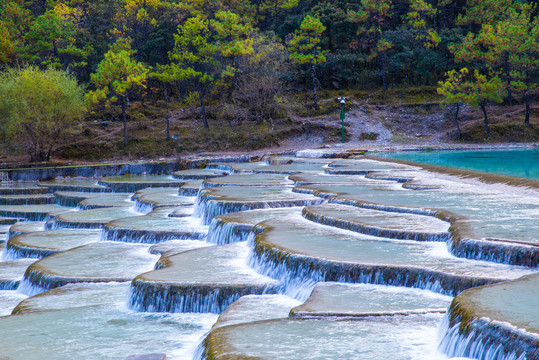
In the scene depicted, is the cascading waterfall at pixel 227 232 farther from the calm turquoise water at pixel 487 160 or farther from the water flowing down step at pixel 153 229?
the calm turquoise water at pixel 487 160

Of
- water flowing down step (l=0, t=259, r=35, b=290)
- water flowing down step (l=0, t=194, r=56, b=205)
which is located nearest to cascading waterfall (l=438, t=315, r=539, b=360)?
water flowing down step (l=0, t=259, r=35, b=290)

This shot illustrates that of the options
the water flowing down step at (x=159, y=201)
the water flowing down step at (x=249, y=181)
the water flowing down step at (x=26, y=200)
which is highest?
the water flowing down step at (x=249, y=181)

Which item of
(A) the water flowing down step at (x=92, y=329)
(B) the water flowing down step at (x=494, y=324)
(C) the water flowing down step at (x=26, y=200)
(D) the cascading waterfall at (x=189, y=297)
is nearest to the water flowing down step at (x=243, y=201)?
(A) the water flowing down step at (x=92, y=329)

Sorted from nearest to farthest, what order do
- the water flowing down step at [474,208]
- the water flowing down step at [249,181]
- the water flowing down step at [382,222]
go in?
the water flowing down step at [474,208], the water flowing down step at [382,222], the water flowing down step at [249,181]

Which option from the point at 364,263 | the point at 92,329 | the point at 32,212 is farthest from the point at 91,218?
the point at 364,263

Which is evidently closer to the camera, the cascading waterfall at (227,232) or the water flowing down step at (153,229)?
the cascading waterfall at (227,232)

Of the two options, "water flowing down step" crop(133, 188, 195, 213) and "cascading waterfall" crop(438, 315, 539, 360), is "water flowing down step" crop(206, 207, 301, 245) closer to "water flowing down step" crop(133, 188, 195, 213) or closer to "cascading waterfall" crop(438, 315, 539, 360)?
"water flowing down step" crop(133, 188, 195, 213)

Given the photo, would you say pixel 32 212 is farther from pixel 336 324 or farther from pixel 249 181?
pixel 336 324

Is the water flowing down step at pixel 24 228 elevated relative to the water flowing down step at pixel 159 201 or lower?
lower
